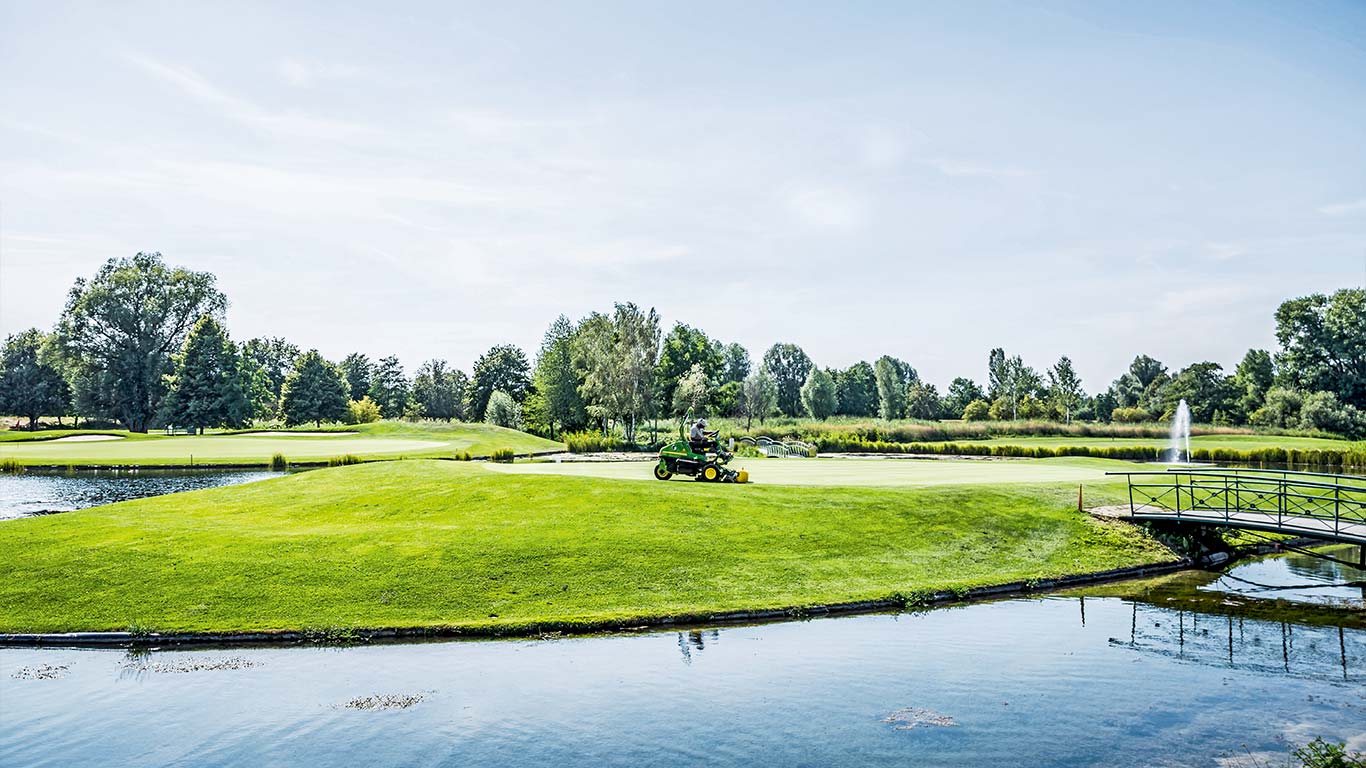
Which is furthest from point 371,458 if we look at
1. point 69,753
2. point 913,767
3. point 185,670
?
point 913,767

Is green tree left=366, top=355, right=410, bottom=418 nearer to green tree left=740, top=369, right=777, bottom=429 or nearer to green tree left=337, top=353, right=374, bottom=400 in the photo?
→ green tree left=337, top=353, right=374, bottom=400

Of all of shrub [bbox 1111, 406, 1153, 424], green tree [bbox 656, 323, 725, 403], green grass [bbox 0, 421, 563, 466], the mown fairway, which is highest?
green tree [bbox 656, 323, 725, 403]

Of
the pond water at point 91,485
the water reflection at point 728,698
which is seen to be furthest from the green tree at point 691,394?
the water reflection at point 728,698

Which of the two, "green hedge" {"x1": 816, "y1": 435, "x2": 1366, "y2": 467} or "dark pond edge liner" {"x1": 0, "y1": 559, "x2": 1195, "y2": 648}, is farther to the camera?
"green hedge" {"x1": 816, "y1": 435, "x2": 1366, "y2": 467}

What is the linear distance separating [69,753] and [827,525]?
62.3 ft

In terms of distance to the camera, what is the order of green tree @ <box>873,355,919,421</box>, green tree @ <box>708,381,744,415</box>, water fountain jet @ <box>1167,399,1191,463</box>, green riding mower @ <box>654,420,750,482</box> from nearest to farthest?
1. green riding mower @ <box>654,420,750,482</box>
2. water fountain jet @ <box>1167,399,1191,463</box>
3. green tree @ <box>708,381,744,415</box>
4. green tree @ <box>873,355,919,421</box>

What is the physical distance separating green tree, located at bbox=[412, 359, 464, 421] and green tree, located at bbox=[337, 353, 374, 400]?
12.0 meters

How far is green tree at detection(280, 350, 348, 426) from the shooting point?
11919cm

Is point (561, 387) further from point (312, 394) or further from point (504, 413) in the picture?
point (312, 394)

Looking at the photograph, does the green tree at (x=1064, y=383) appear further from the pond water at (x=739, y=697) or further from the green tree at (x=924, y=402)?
the pond water at (x=739, y=697)

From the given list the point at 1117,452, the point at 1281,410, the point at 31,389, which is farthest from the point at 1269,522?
the point at 31,389

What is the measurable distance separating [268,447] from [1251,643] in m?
67.4

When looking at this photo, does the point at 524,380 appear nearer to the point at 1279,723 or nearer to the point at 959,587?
the point at 959,587

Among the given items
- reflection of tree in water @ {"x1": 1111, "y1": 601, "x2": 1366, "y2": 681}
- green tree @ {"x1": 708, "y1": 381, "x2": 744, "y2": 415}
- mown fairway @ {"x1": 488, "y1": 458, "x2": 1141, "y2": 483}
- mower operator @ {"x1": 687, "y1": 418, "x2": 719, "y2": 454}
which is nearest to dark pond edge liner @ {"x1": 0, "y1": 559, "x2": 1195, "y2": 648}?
reflection of tree in water @ {"x1": 1111, "y1": 601, "x2": 1366, "y2": 681}
